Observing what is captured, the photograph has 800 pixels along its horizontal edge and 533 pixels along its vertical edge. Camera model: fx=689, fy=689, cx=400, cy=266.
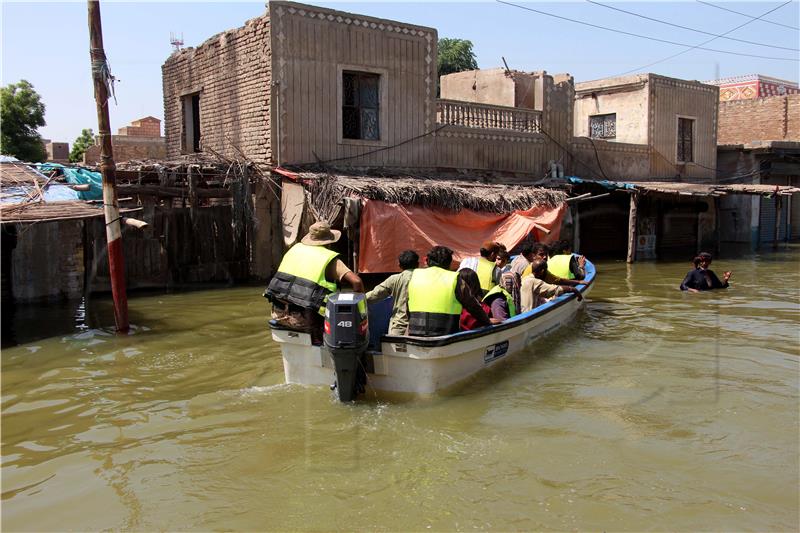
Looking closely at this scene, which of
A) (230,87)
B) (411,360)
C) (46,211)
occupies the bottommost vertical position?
(411,360)

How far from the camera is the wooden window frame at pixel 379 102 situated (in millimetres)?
15242

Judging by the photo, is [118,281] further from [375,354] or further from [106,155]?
[375,354]

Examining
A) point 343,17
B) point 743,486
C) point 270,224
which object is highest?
point 343,17

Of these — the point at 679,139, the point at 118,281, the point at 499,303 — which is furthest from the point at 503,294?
the point at 679,139

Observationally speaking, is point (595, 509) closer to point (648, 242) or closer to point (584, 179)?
point (584, 179)

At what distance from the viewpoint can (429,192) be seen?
14.3m

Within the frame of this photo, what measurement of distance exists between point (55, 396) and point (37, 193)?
16.0ft

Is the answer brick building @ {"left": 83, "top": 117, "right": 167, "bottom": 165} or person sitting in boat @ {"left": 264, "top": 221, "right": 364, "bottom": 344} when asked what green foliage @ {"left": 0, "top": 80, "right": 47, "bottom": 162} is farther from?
person sitting in boat @ {"left": 264, "top": 221, "right": 364, "bottom": 344}

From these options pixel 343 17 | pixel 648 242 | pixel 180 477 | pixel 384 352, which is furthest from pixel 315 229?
pixel 648 242

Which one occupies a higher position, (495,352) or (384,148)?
(384,148)

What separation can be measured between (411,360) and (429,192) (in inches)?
305

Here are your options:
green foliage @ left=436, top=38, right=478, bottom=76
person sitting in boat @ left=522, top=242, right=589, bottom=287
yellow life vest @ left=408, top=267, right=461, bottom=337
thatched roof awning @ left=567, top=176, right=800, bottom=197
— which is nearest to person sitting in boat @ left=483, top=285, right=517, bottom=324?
yellow life vest @ left=408, top=267, right=461, bottom=337

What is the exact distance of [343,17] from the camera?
15047mm

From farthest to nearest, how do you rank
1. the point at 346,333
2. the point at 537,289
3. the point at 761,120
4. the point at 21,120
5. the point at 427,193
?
the point at 761,120 → the point at 21,120 → the point at 427,193 → the point at 537,289 → the point at 346,333
